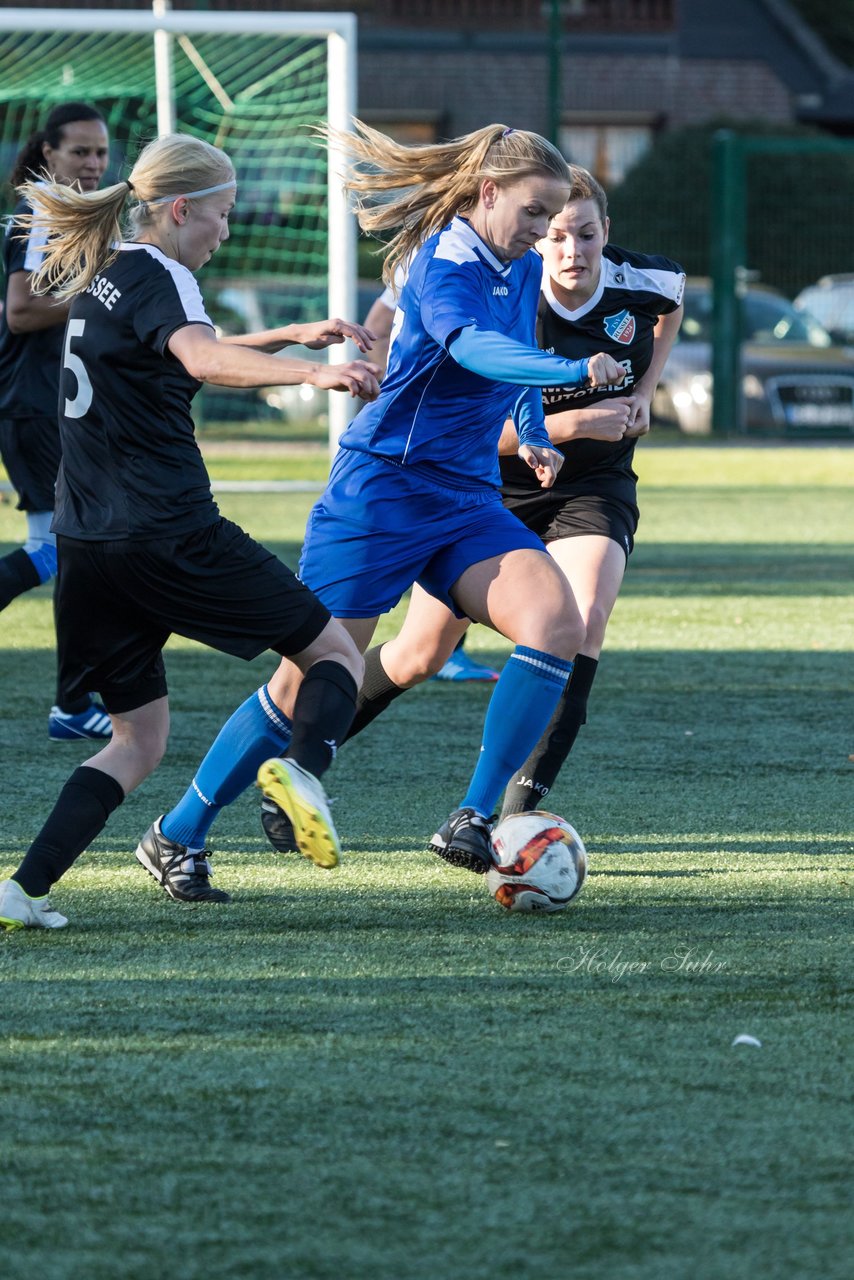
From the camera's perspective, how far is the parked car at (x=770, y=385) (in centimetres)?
2216

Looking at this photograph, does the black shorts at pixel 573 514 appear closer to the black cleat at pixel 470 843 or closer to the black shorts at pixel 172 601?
the black cleat at pixel 470 843

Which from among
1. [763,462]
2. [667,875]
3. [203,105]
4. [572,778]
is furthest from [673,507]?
[667,875]

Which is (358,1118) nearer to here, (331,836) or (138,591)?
(331,836)

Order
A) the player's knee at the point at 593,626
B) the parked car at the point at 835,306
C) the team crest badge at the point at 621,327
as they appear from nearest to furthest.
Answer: the player's knee at the point at 593,626 < the team crest badge at the point at 621,327 < the parked car at the point at 835,306

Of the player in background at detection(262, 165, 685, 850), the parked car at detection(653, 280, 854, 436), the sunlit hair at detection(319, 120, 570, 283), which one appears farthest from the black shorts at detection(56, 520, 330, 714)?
the parked car at detection(653, 280, 854, 436)

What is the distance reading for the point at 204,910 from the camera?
452 centimetres

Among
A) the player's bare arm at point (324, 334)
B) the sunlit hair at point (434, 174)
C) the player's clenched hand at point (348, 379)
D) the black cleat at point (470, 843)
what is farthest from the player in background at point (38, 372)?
the player's clenched hand at point (348, 379)

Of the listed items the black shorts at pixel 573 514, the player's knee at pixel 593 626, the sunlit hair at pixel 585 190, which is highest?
the sunlit hair at pixel 585 190

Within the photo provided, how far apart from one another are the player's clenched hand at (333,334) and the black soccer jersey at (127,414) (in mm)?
225

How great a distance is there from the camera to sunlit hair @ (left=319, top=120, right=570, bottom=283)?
4.57 metres

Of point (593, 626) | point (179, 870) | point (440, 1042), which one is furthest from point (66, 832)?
point (593, 626)

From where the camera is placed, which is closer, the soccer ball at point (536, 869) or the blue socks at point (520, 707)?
the soccer ball at point (536, 869)

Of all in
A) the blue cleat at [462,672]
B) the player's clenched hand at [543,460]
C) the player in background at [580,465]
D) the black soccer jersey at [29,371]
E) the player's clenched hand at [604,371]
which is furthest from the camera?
the blue cleat at [462,672]

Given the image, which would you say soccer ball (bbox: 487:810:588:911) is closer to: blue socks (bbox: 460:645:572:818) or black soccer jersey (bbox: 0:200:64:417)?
blue socks (bbox: 460:645:572:818)
